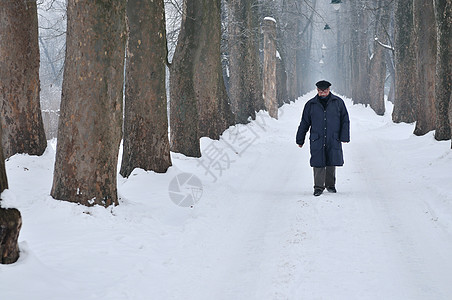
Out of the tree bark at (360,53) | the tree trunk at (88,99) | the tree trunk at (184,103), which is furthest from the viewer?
the tree bark at (360,53)

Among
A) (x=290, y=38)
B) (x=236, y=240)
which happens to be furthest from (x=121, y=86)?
(x=290, y=38)

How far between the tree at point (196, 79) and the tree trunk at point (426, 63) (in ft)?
17.8

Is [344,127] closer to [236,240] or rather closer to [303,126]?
[303,126]

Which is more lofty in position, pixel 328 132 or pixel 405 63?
pixel 405 63

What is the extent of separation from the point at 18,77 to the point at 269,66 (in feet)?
54.6

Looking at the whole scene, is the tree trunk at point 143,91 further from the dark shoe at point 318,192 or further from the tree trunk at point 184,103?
the dark shoe at point 318,192

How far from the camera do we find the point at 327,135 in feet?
27.3

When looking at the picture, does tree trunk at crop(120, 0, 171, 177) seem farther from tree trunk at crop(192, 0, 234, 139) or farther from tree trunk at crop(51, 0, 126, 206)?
tree trunk at crop(192, 0, 234, 139)

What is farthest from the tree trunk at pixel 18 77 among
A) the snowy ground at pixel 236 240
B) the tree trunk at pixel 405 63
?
the tree trunk at pixel 405 63

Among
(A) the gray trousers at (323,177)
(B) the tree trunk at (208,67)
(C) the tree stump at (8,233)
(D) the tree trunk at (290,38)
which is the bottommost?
(A) the gray trousers at (323,177)

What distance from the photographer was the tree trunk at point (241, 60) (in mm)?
17516

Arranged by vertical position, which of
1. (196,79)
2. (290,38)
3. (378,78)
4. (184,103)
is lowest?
(184,103)

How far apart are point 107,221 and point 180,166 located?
3.65 metres

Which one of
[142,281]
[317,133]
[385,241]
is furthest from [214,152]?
[142,281]
